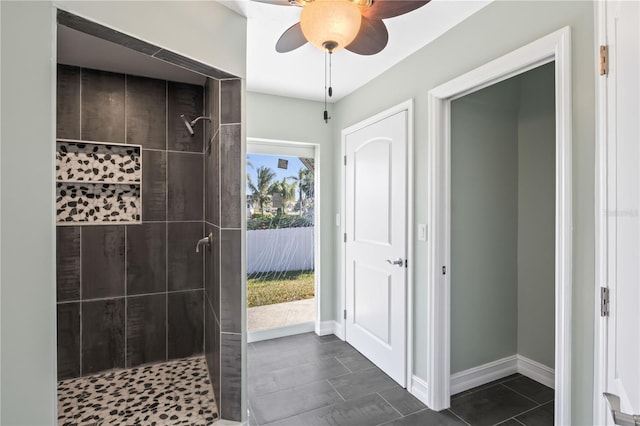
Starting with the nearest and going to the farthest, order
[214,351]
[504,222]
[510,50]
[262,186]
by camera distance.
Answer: [510,50] → [214,351] → [504,222] → [262,186]

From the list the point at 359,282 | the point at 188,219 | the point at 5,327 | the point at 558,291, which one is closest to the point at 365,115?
the point at 359,282

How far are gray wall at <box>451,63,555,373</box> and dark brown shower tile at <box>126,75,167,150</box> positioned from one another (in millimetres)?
2367

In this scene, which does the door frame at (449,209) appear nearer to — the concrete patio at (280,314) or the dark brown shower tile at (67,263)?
the concrete patio at (280,314)

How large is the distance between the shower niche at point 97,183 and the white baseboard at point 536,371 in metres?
3.43

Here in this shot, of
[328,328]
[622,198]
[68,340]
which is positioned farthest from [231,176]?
[328,328]

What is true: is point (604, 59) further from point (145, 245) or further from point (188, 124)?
point (145, 245)

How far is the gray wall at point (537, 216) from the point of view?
8.17 feet

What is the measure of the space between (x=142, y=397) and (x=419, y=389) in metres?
1.96

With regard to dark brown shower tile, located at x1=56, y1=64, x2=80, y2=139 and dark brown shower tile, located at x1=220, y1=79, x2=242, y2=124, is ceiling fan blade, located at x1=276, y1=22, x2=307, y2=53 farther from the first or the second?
dark brown shower tile, located at x1=56, y1=64, x2=80, y2=139

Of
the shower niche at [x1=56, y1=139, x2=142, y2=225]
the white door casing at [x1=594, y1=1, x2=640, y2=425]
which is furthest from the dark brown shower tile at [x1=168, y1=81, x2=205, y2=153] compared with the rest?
the white door casing at [x1=594, y1=1, x2=640, y2=425]

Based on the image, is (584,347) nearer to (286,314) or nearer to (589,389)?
(589,389)

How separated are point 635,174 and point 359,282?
8.29 feet

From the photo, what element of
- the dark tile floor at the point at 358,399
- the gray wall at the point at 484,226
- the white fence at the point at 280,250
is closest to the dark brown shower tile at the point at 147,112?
the white fence at the point at 280,250

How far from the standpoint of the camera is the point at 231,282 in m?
1.85
